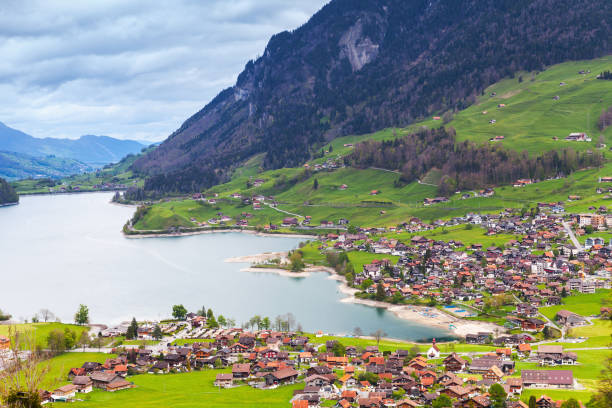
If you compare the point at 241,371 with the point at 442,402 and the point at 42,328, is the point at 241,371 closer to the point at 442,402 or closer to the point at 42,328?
the point at 442,402

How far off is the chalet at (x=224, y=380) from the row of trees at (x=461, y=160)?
362 feet

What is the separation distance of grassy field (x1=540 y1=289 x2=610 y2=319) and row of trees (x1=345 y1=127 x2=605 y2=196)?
246ft

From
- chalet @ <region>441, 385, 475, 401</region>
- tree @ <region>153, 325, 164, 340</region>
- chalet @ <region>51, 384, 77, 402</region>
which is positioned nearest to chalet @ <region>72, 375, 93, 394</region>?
chalet @ <region>51, 384, 77, 402</region>

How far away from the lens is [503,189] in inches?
5635

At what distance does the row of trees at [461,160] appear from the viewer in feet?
474

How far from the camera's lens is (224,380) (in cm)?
4984

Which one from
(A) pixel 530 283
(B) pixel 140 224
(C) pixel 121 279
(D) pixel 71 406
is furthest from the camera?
(B) pixel 140 224

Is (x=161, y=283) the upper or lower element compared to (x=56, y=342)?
lower

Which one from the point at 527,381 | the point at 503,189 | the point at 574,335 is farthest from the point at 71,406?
the point at 503,189

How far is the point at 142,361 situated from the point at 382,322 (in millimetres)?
30793

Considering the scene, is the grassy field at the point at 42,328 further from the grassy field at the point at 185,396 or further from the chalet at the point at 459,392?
the chalet at the point at 459,392

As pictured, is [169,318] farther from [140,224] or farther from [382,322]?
[140,224]

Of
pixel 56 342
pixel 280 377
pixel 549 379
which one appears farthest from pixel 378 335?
pixel 56 342

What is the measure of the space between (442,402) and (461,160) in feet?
412
